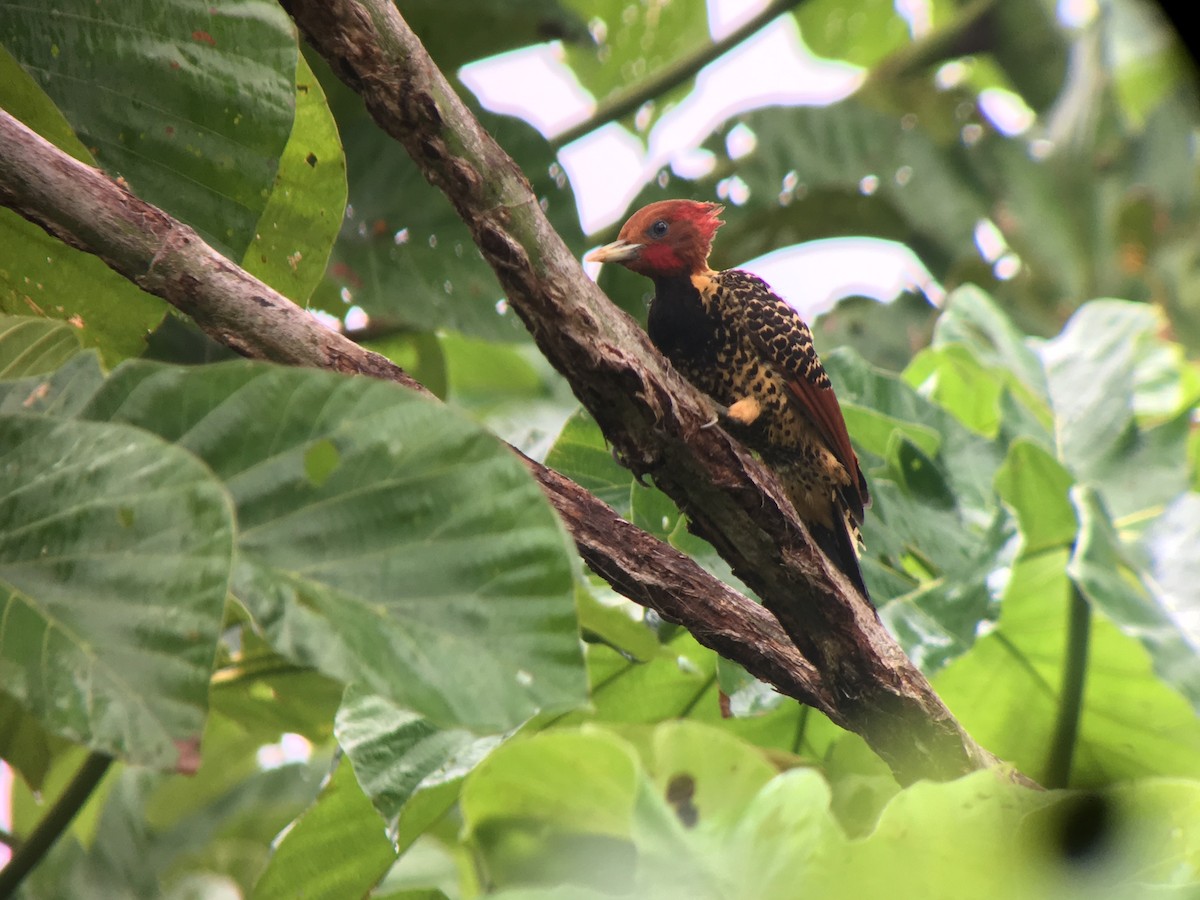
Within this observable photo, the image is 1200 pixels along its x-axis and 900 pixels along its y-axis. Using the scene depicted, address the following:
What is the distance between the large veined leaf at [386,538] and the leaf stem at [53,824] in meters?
0.71

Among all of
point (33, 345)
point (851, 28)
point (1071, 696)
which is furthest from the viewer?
point (851, 28)

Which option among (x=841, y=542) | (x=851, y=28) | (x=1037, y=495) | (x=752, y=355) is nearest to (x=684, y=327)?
(x=752, y=355)

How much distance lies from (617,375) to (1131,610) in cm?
73

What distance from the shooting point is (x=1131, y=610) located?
1.37 m

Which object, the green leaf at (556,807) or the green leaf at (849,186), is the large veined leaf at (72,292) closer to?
the green leaf at (556,807)

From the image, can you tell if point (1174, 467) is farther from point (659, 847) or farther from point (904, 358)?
point (659, 847)

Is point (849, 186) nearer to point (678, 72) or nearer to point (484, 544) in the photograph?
point (678, 72)

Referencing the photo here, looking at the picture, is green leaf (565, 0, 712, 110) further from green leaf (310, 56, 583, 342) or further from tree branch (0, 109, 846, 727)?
tree branch (0, 109, 846, 727)

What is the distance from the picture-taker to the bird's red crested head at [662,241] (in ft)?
5.49

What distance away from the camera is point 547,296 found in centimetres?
100

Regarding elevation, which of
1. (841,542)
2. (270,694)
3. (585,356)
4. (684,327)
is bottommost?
(270,694)

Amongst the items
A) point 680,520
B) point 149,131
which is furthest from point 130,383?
point 680,520

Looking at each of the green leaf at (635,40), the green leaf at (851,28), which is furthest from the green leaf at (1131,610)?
the green leaf at (851,28)

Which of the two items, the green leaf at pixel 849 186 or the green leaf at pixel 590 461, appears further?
the green leaf at pixel 849 186
